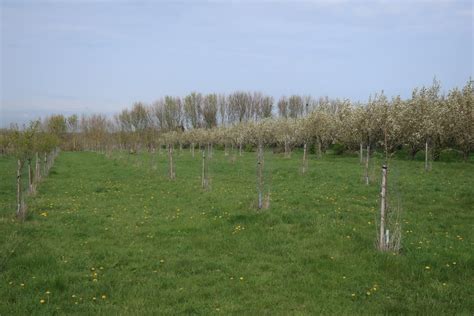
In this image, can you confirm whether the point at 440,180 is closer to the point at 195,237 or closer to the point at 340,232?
the point at 340,232

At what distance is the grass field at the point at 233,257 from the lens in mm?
7410

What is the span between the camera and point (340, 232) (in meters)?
11.6

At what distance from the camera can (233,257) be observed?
32.5 feet

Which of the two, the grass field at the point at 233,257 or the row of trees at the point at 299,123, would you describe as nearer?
the grass field at the point at 233,257

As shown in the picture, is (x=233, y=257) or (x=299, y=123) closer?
(x=233, y=257)

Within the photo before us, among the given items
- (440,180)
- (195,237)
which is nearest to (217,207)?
(195,237)

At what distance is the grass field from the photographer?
7.41 metres

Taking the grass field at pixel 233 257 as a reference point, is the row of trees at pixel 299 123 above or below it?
above

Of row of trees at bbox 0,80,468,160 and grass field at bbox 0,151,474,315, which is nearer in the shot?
grass field at bbox 0,151,474,315

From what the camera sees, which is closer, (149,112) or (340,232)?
(340,232)

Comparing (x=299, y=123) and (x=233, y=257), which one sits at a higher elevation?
(x=299, y=123)

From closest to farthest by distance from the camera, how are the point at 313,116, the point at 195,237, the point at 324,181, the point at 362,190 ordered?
the point at 195,237, the point at 362,190, the point at 324,181, the point at 313,116

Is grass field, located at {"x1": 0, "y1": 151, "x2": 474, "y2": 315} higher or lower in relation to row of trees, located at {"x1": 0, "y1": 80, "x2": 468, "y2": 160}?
lower

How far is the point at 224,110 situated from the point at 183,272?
92.2 metres
